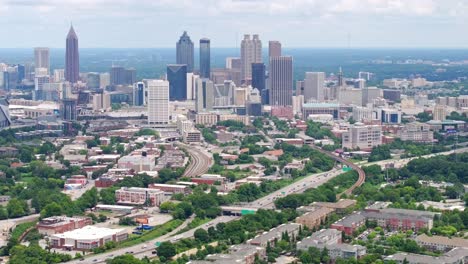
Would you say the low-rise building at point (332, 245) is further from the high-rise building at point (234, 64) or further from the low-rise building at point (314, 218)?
the high-rise building at point (234, 64)

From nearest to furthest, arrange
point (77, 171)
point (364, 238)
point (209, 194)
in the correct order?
point (364, 238) → point (209, 194) → point (77, 171)

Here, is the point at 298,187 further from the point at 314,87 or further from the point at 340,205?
the point at 314,87

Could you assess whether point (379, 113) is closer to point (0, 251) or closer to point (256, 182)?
point (256, 182)

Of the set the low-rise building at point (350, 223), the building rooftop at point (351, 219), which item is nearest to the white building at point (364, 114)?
the building rooftop at point (351, 219)

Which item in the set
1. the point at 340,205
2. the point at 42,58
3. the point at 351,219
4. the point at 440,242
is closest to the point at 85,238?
the point at 351,219

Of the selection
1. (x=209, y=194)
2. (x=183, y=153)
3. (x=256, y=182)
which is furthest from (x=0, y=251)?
(x=183, y=153)
